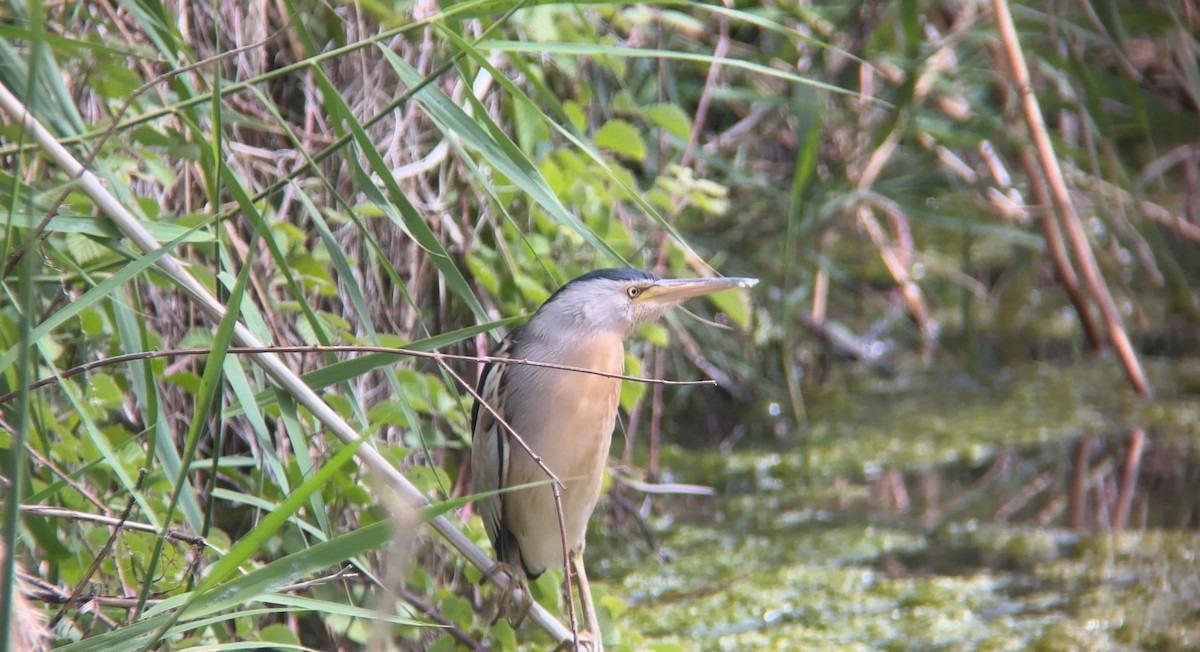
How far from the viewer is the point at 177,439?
7.84 feet

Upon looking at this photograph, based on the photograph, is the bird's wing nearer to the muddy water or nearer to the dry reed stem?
the muddy water

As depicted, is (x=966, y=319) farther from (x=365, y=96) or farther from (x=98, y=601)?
(x=98, y=601)

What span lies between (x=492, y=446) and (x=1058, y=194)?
88.2 inches

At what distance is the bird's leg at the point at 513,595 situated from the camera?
1.91 meters

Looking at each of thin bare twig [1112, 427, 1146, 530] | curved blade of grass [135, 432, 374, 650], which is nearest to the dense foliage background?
curved blade of grass [135, 432, 374, 650]

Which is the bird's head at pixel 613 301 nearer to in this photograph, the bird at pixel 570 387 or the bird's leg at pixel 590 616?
the bird at pixel 570 387

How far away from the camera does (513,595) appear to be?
6.60 ft

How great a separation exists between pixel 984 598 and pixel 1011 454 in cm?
99

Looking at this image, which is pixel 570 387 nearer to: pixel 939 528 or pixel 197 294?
pixel 197 294

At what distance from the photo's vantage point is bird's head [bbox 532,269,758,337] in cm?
216

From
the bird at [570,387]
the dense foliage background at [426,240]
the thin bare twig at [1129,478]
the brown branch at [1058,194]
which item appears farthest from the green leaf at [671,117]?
the thin bare twig at [1129,478]

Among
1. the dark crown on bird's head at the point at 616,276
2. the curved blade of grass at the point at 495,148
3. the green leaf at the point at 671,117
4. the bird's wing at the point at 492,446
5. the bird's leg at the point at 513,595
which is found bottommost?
the bird's leg at the point at 513,595

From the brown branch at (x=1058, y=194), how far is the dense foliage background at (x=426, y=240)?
2 cm

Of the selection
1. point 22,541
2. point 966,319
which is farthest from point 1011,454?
point 22,541
